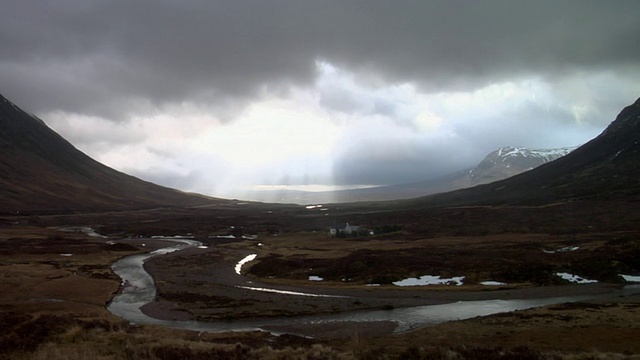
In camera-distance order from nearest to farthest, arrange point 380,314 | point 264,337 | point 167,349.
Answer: point 167,349 → point 264,337 → point 380,314

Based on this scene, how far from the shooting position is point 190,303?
4672 cm

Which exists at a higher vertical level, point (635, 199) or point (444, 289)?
point (635, 199)

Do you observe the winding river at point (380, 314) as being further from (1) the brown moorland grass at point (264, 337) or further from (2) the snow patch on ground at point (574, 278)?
(2) the snow patch on ground at point (574, 278)

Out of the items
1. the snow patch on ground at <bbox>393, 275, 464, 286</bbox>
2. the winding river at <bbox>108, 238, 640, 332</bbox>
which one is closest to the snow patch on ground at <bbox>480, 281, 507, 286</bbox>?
the snow patch on ground at <bbox>393, 275, 464, 286</bbox>

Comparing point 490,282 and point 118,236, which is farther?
point 118,236

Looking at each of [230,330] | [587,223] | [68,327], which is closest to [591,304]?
[230,330]

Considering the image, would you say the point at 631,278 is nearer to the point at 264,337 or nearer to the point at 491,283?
the point at 491,283

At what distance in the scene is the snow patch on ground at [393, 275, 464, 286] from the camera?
57.3 m

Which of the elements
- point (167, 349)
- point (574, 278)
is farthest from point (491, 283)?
point (167, 349)

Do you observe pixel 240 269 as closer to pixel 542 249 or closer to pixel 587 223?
pixel 542 249

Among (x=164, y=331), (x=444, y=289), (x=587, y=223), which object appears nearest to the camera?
(x=164, y=331)

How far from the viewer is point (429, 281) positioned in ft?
193

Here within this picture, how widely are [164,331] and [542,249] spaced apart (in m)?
66.4

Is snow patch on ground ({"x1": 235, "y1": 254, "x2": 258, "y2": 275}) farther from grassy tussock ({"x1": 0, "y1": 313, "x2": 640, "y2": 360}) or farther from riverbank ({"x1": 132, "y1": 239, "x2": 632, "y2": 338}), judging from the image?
grassy tussock ({"x1": 0, "y1": 313, "x2": 640, "y2": 360})
